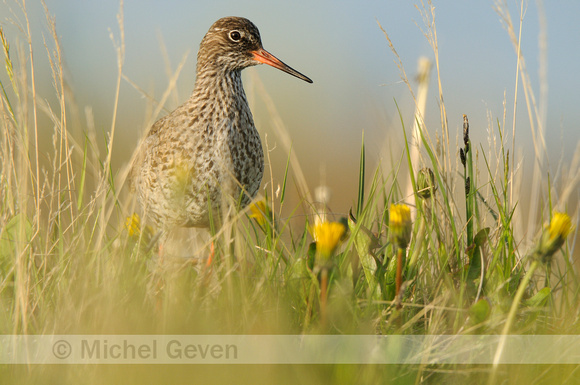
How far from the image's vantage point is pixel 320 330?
7.88 feet

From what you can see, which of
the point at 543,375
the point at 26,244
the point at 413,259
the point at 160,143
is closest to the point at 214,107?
the point at 160,143

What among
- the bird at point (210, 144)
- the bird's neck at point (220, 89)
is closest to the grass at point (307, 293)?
the bird at point (210, 144)

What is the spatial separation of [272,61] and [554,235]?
2705 millimetres

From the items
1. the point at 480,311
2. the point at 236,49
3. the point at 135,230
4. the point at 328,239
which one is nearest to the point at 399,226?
the point at 328,239

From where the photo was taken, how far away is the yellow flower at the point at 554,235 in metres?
2.24

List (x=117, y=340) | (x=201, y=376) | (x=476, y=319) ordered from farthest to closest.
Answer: (x=476, y=319) < (x=117, y=340) < (x=201, y=376)

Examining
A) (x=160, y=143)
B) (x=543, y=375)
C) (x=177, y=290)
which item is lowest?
(x=543, y=375)

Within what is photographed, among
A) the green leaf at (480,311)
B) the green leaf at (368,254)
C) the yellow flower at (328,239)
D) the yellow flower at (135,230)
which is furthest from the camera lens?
the yellow flower at (135,230)

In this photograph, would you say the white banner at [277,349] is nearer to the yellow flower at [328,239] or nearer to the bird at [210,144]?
the yellow flower at [328,239]

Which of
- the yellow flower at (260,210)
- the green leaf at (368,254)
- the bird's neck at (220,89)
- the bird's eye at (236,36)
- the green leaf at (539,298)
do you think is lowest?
the green leaf at (539,298)

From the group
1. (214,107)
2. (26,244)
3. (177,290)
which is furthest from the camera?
(214,107)

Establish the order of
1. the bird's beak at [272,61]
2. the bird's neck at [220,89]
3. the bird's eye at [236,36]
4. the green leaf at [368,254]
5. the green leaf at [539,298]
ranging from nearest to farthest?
the green leaf at [539,298], the green leaf at [368,254], the bird's neck at [220,89], the bird's beak at [272,61], the bird's eye at [236,36]

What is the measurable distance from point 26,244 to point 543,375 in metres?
2.32

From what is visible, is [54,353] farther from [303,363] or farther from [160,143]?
[160,143]
